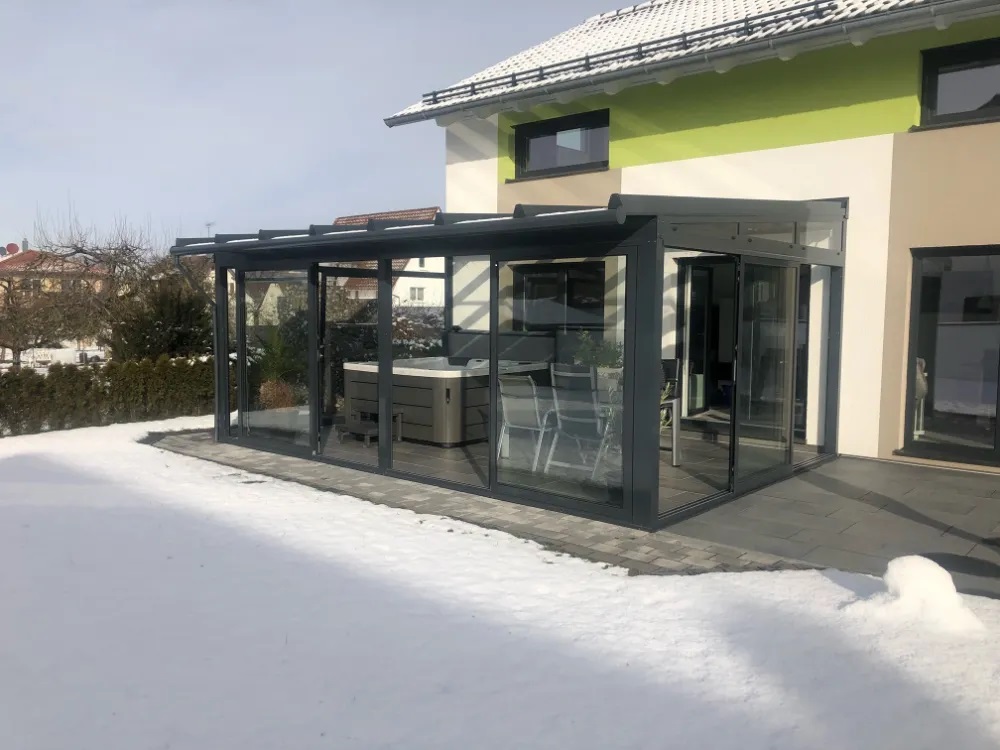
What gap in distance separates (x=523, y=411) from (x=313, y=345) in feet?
8.89

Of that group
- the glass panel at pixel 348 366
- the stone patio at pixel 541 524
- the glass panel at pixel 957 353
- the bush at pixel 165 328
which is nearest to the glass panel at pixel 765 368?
the glass panel at pixel 957 353

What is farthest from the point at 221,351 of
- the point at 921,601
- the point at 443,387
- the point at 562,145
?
the point at 921,601

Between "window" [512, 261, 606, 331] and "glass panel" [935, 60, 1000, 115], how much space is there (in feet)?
14.3

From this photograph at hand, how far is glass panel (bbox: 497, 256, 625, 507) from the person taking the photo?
18.7ft

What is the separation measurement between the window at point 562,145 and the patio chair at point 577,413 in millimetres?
4751

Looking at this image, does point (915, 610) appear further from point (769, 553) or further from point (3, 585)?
point (3, 585)

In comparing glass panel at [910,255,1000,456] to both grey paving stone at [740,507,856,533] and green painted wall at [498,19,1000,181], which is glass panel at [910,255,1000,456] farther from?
grey paving stone at [740,507,856,533]

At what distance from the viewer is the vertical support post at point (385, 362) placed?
7.26m

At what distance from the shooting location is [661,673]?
328 centimetres

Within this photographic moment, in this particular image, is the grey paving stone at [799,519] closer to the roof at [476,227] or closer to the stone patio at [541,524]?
the stone patio at [541,524]

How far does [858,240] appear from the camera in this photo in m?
7.96

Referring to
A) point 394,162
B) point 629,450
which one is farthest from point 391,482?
point 394,162

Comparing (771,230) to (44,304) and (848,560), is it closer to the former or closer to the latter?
(848,560)

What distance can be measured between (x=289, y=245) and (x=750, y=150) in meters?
5.11
